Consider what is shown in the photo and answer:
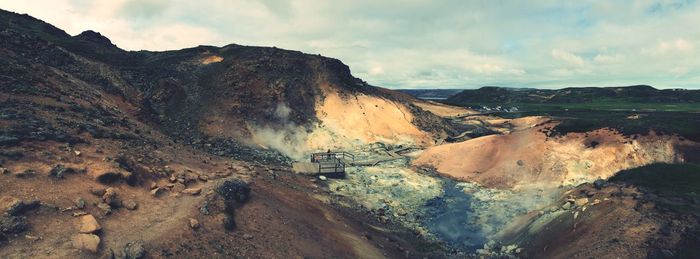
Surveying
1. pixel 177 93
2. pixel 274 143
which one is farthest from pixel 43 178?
pixel 177 93

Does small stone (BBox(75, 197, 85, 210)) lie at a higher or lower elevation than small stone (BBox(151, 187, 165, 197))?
higher

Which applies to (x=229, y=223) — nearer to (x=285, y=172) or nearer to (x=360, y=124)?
(x=285, y=172)

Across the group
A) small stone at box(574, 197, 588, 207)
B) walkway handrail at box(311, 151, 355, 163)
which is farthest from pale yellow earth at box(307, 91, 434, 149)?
small stone at box(574, 197, 588, 207)

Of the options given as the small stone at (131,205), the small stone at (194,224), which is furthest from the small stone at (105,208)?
the small stone at (194,224)

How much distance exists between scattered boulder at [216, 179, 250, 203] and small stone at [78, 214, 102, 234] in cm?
522

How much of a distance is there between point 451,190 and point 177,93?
3185 cm

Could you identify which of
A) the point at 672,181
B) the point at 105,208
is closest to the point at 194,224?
the point at 105,208

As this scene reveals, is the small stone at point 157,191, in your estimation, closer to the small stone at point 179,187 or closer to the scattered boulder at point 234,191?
the small stone at point 179,187

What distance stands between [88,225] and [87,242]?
38.8 inches

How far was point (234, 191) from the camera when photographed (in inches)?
746

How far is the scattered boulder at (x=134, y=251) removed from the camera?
42.2 feet

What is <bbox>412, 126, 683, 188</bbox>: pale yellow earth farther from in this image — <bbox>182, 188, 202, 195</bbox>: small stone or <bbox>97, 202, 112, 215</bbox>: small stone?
<bbox>97, 202, 112, 215</bbox>: small stone

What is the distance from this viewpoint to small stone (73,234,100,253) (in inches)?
496

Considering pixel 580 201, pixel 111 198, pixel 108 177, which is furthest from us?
pixel 580 201
